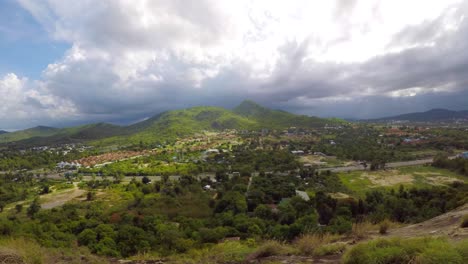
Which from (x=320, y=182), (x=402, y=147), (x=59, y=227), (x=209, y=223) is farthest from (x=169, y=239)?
(x=402, y=147)

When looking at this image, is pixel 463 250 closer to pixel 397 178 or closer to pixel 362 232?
pixel 362 232

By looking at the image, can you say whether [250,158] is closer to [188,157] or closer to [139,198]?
[188,157]

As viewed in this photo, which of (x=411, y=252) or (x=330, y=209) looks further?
(x=330, y=209)

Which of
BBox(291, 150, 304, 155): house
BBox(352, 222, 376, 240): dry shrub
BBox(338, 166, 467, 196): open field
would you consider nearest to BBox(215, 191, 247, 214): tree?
BBox(338, 166, 467, 196): open field

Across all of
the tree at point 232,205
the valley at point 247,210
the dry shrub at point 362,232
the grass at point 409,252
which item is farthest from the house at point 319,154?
the grass at point 409,252

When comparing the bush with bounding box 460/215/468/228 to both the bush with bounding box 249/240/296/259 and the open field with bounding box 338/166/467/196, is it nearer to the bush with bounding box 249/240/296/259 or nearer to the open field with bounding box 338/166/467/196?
the bush with bounding box 249/240/296/259
